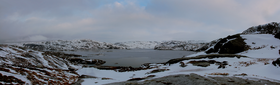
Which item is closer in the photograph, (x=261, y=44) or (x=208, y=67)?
(x=208, y=67)

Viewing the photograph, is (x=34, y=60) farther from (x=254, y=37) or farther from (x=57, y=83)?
(x=254, y=37)

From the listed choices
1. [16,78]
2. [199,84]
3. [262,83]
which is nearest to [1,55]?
[16,78]

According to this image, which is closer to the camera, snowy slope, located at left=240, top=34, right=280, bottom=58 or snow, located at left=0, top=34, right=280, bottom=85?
snow, located at left=0, top=34, right=280, bottom=85

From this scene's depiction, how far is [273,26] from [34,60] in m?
74.7

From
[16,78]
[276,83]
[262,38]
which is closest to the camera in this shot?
[276,83]

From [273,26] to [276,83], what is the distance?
6281cm

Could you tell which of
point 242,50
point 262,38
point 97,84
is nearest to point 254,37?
point 262,38

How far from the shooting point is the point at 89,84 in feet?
38.2

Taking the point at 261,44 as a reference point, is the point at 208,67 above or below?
below

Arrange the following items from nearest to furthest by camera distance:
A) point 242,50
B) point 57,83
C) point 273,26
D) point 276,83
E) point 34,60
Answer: point 276,83 < point 57,83 < point 34,60 < point 242,50 < point 273,26

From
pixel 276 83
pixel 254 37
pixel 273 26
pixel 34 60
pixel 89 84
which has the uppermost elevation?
pixel 273 26

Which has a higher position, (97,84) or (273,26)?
(273,26)

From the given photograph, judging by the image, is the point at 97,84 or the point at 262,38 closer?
the point at 97,84

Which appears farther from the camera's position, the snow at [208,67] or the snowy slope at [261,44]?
the snowy slope at [261,44]
